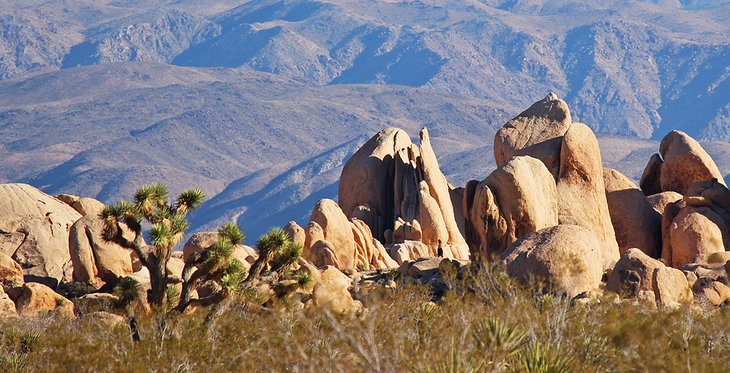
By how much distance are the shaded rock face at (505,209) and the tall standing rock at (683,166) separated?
15.2 metres

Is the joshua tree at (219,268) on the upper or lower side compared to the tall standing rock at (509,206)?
upper

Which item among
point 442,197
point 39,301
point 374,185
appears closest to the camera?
point 39,301

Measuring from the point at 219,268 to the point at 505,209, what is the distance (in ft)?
70.6

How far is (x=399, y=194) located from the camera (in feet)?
249

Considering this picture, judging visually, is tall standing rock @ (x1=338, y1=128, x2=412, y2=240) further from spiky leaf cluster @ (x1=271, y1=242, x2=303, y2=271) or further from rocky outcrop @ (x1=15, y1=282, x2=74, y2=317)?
spiky leaf cluster @ (x1=271, y1=242, x2=303, y2=271)

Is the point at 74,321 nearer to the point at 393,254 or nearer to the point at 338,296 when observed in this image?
the point at 338,296

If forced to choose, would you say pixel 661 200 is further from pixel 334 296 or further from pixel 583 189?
pixel 334 296

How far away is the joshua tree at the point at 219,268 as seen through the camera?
4275 centimetres

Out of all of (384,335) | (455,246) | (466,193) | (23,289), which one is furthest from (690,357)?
(455,246)

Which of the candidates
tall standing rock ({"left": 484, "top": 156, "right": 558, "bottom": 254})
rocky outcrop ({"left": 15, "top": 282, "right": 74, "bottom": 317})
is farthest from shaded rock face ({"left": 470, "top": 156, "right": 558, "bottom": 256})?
rocky outcrop ({"left": 15, "top": 282, "right": 74, "bottom": 317})

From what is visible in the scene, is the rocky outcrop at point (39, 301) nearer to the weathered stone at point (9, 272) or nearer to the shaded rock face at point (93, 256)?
the weathered stone at point (9, 272)

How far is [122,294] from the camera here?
147 ft

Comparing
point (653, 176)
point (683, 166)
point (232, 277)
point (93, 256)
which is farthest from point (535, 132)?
point (232, 277)

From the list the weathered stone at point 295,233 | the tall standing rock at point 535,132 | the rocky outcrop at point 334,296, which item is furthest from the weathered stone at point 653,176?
the rocky outcrop at point 334,296
